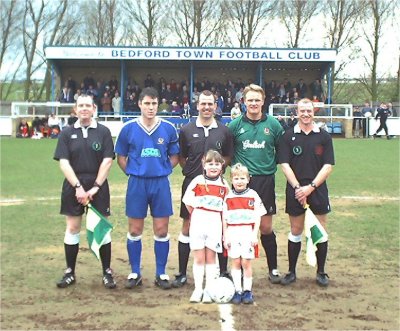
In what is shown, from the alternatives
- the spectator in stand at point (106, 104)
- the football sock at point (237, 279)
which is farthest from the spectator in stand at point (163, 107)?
the football sock at point (237, 279)

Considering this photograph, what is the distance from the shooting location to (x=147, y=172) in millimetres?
5699

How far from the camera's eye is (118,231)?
26.6 feet

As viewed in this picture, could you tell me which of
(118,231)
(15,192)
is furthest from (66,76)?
(118,231)

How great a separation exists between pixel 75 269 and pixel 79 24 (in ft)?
143

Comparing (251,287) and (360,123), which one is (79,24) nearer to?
(360,123)

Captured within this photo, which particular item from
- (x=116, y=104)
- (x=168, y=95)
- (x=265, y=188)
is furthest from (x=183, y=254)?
(x=168, y=95)

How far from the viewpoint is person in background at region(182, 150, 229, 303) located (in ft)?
17.8

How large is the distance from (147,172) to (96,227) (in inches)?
Result: 30.5

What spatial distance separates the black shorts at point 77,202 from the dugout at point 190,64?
2797 cm

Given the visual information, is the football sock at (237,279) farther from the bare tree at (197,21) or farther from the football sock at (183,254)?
the bare tree at (197,21)

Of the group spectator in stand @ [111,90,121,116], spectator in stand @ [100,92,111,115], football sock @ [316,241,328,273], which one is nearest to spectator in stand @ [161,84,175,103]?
spectator in stand @ [111,90,121,116]

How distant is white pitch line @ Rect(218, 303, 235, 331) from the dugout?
94.9 ft

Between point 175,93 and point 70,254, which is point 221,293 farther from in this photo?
point 175,93

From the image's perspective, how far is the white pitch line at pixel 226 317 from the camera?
4.51m
